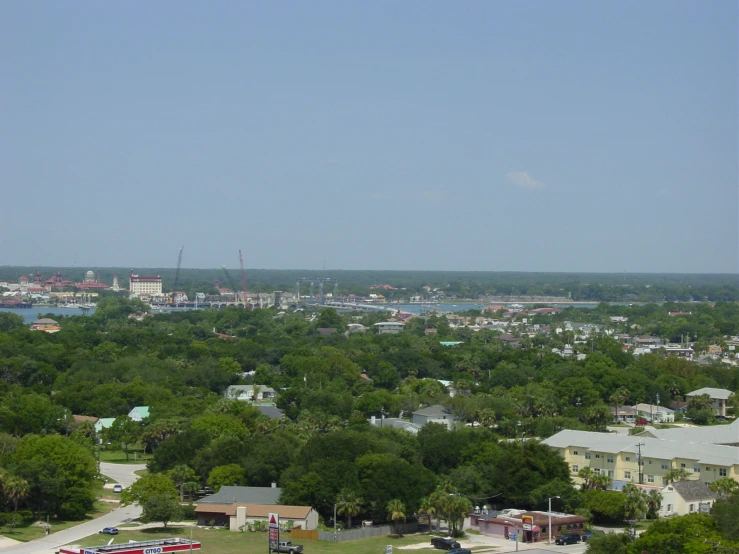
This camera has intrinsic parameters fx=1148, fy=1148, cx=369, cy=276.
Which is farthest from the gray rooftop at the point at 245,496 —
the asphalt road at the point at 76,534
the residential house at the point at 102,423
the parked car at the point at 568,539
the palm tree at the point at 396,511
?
the residential house at the point at 102,423

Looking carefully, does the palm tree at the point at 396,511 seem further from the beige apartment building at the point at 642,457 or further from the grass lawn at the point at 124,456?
the grass lawn at the point at 124,456

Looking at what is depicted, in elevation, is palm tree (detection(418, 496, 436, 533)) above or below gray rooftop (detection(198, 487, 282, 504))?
above

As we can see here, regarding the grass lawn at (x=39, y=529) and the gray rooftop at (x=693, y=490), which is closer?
the grass lawn at (x=39, y=529)

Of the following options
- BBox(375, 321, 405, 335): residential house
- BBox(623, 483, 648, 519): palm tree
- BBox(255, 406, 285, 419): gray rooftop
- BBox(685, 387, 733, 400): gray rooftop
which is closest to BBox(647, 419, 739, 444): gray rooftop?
BBox(623, 483, 648, 519): palm tree

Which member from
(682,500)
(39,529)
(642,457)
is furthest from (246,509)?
(642,457)

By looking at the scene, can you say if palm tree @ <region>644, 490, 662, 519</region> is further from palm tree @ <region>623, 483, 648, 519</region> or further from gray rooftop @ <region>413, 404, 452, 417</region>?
gray rooftop @ <region>413, 404, 452, 417</region>

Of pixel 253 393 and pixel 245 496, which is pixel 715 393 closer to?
pixel 253 393

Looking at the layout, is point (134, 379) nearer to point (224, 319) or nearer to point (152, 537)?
point (152, 537)
